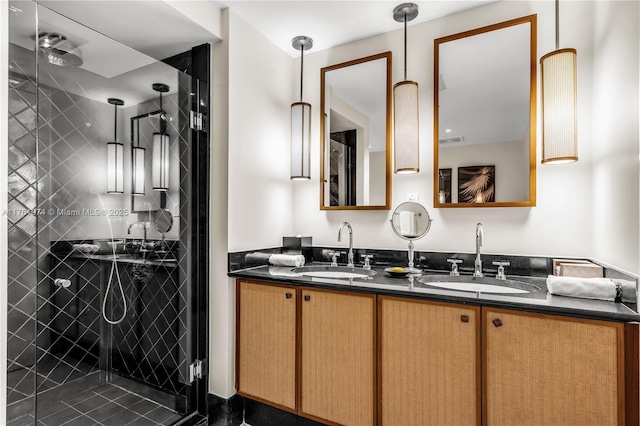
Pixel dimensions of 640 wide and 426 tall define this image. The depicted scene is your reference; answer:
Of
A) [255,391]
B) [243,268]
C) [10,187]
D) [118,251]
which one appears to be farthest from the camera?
[243,268]

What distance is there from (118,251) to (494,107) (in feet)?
7.35

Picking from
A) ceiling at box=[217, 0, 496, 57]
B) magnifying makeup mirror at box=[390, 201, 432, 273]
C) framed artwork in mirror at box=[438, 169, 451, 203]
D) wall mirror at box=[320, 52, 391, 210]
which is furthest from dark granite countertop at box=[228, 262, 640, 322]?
ceiling at box=[217, 0, 496, 57]

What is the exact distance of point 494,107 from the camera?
78.7 inches

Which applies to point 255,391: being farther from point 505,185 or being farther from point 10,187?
point 505,185

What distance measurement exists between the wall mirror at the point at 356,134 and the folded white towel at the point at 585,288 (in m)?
1.07

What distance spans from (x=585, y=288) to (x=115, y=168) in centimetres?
221

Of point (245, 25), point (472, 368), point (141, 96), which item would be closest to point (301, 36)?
point (245, 25)

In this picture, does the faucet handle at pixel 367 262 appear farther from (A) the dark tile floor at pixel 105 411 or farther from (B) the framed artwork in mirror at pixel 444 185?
(A) the dark tile floor at pixel 105 411

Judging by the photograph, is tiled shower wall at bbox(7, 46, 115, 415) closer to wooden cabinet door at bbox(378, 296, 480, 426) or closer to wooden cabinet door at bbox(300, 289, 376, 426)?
wooden cabinet door at bbox(300, 289, 376, 426)

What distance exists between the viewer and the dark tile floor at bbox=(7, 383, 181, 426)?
1582mm

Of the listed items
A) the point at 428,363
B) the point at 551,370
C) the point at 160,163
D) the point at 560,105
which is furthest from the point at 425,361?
the point at 160,163

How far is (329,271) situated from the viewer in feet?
7.52

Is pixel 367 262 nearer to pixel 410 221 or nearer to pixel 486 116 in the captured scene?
pixel 410 221

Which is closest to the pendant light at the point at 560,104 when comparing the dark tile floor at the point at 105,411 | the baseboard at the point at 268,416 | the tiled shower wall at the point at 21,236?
the baseboard at the point at 268,416
